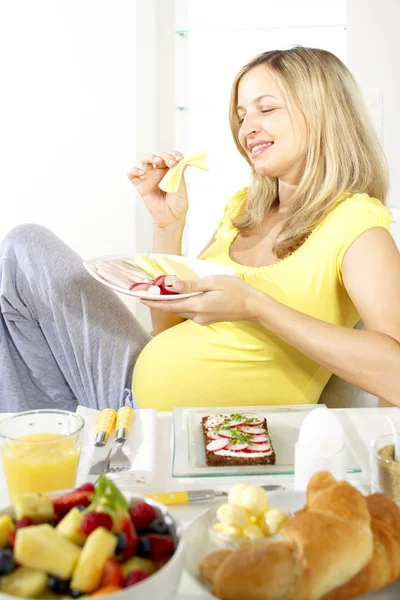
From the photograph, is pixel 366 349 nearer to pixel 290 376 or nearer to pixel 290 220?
pixel 290 376

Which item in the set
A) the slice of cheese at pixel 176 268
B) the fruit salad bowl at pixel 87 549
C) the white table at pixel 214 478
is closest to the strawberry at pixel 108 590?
the fruit salad bowl at pixel 87 549

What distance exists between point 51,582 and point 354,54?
3.39 meters

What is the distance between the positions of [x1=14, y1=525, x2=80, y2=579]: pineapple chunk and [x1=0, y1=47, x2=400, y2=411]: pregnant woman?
2.85 feet

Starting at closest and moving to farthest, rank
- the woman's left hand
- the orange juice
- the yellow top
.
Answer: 1. the orange juice
2. the woman's left hand
3. the yellow top

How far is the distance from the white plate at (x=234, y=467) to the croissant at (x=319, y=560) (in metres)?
0.31

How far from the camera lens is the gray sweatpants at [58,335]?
171 cm

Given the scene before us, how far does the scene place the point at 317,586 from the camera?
52 cm

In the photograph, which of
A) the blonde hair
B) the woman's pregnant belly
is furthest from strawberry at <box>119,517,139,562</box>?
the blonde hair

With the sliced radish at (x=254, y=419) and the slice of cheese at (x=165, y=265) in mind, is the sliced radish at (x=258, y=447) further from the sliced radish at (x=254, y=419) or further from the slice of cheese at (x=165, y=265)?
the slice of cheese at (x=165, y=265)

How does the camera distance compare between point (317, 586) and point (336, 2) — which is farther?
point (336, 2)

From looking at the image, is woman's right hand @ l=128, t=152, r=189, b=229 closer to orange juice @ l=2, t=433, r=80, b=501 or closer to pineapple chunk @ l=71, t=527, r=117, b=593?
orange juice @ l=2, t=433, r=80, b=501

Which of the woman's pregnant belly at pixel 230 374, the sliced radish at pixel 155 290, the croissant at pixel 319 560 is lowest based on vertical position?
the woman's pregnant belly at pixel 230 374

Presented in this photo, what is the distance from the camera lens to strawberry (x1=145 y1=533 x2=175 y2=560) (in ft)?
1.76

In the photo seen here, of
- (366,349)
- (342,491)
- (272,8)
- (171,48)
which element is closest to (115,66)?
(171,48)
